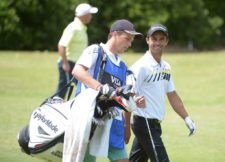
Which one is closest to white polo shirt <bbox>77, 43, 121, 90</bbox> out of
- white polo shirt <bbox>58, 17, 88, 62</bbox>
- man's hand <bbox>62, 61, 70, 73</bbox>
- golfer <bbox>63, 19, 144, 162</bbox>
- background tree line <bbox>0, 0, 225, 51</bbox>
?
golfer <bbox>63, 19, 144, 162</bbox>

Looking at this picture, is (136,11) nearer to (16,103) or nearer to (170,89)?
(16,103)

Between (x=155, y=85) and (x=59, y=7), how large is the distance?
101ft

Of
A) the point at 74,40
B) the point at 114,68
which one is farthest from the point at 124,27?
the point at 74,40

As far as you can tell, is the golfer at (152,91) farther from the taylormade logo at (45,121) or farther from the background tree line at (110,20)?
the background tree line at (110,20)

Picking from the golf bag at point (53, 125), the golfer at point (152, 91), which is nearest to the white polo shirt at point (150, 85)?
the golfer at point (152, 91)

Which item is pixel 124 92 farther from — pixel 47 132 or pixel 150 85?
pixel 150 85

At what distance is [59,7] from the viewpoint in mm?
37750

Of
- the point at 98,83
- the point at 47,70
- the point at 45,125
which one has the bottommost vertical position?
the point at 47,70

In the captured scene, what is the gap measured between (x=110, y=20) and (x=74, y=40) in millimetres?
28446

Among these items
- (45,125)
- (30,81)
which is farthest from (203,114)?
(45,125)

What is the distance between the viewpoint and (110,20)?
138 ft

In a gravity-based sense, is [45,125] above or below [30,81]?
above

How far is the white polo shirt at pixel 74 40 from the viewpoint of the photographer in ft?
44.7

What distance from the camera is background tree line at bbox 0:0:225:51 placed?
36.6 m
